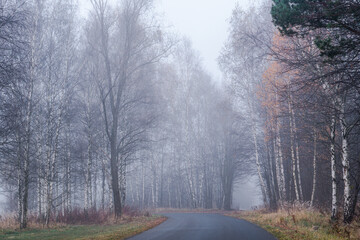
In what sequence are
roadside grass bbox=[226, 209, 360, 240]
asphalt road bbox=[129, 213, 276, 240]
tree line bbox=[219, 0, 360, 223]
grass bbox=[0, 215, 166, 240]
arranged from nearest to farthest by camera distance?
tree line bbox=[219, 0, 360, 223]
roadside grass bbox=[226, 209, 360, 240]
asphalt road bbox=[129, 213, 276, 240]
grass bbox=[0, 215, 166, 240]

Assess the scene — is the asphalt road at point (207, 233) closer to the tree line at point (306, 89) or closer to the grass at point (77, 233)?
the grass at point (77, 233)

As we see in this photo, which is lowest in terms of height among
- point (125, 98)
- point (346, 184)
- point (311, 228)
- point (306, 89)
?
point (311, 228)

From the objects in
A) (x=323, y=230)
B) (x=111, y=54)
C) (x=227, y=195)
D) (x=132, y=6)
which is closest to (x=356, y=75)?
(x=323, y=230)

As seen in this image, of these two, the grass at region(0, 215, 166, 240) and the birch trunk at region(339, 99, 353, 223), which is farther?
the birch trunk at region(339, 99, 353, 223)

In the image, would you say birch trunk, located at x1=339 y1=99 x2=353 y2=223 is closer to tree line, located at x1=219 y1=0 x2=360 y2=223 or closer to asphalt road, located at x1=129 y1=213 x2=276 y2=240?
tree line, located at x1=219 y1=0 x2=360 y2=223

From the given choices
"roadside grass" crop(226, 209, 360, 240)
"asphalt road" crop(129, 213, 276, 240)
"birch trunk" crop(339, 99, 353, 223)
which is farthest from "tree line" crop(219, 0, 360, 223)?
"asphalt road" crop(129, 213, 276, 240)

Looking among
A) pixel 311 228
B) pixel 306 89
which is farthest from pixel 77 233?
pixel 306 89

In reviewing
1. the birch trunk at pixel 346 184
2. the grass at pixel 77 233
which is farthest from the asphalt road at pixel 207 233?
the birch trunk at pixel 346 184

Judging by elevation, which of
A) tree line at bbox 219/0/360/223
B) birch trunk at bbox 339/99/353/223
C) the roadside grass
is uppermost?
tree line at bbox 219/0/360/223

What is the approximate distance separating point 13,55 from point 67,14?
12474 mm

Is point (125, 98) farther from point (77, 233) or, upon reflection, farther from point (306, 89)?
point (306, 89)

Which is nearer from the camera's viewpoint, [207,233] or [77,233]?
[207,233]

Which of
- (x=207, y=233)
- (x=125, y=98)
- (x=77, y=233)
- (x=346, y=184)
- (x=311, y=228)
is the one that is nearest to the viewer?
(x=207, y=233)

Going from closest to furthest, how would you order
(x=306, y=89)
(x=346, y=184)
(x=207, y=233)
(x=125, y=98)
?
(x=306, y=89), (x=207, y=233), (x=346, y=184), (x=125, y=98)
